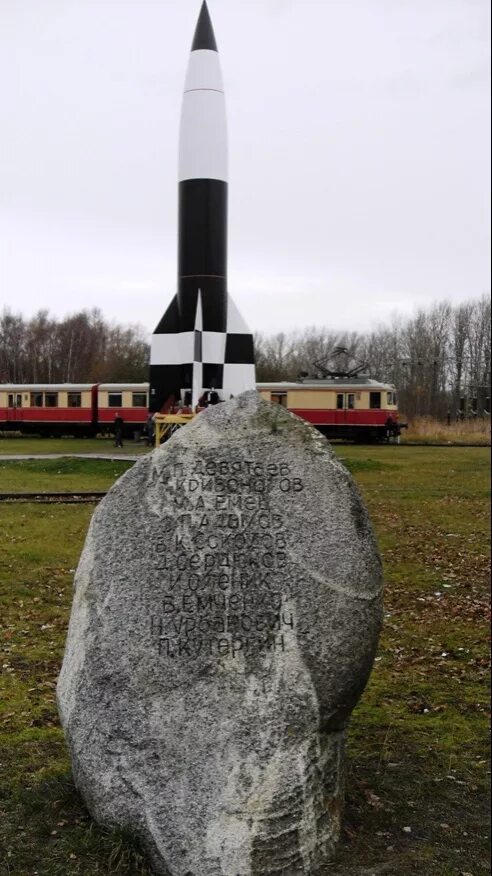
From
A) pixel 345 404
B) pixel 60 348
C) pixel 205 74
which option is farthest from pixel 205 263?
pixel 60 348

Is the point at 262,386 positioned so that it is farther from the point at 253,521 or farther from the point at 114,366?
the point at 253,521

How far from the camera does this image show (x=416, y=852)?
402 cm

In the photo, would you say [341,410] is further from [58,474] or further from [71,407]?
[58,474]

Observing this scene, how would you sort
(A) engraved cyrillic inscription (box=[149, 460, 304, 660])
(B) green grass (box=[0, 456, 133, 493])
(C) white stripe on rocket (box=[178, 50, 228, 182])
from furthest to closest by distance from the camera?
(C) white stripe on rocket (box=[178, 50, 228, 182]) < (B) green grass (box=[0, 456, 133, 493]) < (A) engraved cyrillic inscription (box=[149, 460, 304, 660])

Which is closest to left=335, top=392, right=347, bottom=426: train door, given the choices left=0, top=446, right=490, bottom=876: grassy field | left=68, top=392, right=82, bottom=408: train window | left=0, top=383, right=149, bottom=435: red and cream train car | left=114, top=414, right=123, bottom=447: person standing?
left=0, top=446, right=490, bottom=876: grassy field

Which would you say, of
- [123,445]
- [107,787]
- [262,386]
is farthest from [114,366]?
[107,787]

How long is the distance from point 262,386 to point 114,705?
10.4 metres

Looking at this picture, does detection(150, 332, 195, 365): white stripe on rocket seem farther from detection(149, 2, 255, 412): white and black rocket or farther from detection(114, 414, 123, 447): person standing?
detection(114, 414, 123, 447): person standing

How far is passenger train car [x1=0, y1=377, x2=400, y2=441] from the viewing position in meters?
7.00

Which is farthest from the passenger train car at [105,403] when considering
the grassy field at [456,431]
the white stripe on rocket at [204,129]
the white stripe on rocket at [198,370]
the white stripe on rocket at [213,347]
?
the white stripe on rocket at [204,129]

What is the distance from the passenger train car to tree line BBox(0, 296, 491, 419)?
0.47 ft

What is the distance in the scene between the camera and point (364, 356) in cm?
1295

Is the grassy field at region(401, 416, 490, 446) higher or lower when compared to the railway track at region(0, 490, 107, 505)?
higher

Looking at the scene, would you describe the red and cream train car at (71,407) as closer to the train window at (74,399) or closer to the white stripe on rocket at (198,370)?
the train window at (74,399)
